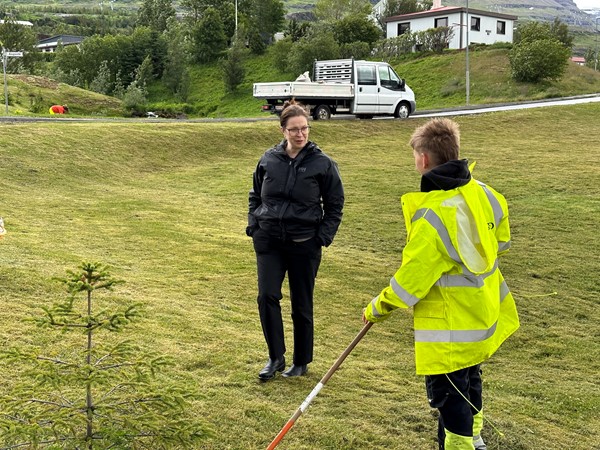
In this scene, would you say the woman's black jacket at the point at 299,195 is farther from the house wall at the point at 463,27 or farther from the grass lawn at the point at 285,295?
the house wall at the point at 463,27

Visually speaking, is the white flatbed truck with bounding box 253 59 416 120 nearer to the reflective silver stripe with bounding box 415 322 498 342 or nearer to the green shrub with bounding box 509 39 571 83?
the green shrub with bounding box 509 39 571 83

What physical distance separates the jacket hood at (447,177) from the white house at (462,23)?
54779mm

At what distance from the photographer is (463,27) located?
184ft

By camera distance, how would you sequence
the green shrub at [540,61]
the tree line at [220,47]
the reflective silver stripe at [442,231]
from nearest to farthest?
1. the reflective silver stripe at [442,231]
2. the green shrub at [540,61]
3. the tree line at [220,47]

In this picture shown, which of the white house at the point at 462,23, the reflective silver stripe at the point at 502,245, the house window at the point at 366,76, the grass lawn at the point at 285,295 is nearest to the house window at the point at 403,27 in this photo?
the white house at the point at 462,23

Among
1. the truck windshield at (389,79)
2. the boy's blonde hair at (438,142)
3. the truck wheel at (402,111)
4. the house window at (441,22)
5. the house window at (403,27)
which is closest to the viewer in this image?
the boy's blonde hair at (438,142)

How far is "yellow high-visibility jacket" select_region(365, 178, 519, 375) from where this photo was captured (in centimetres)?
369

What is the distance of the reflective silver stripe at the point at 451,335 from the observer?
3.75 m

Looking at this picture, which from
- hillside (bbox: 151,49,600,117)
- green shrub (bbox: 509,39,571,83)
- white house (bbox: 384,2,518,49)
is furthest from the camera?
white house (bbox: 384,2,518,49)

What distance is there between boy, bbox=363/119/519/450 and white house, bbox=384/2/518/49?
180ft

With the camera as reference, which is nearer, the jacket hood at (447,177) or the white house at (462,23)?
the jacket hood at (447,177)

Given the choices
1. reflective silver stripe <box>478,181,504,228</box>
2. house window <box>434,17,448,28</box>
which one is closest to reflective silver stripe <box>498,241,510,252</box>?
reflective silver stripe <box>478,181,504,228</box>

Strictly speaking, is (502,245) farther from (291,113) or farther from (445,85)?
(445,85)

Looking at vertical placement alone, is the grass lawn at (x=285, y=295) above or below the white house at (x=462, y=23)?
below
